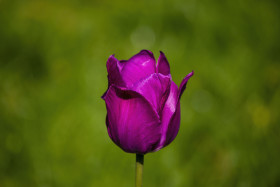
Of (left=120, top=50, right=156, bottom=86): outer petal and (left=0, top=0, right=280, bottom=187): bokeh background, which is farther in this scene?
(left=0, top=0, right=280, bottom=187): bokeh background

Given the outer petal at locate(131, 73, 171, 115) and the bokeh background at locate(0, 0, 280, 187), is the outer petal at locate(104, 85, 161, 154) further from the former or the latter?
the bokeh background at locate(0, 0, 280, 187)

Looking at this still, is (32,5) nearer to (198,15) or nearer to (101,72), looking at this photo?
(101,72)

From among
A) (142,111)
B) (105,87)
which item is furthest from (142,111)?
(105,87)

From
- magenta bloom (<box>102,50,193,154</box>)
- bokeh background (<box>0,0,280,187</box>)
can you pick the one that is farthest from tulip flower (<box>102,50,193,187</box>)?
bokeh background (<box>0,0,280,187</box>)

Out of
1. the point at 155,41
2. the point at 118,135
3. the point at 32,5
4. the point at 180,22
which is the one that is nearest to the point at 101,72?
the point at 155,41

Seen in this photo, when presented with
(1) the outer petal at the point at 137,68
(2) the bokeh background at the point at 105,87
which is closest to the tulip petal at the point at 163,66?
(1) the outer petal at the point at 137,68

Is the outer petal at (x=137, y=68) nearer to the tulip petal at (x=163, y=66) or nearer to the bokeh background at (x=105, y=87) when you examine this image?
the tulip petal at (x=163, y=66)

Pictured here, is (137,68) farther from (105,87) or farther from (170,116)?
(105,87)
